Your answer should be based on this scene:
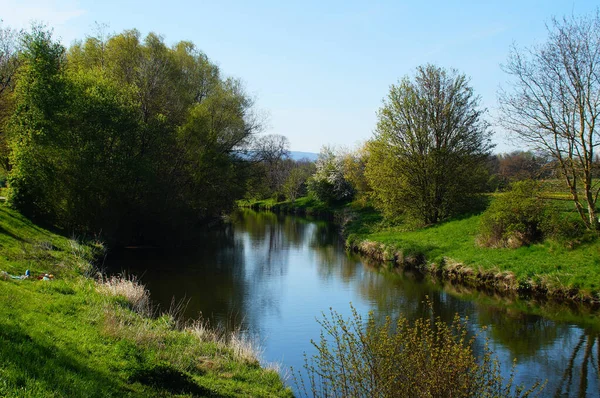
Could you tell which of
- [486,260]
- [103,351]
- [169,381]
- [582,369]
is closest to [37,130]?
[103,351]

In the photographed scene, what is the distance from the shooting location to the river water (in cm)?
1233

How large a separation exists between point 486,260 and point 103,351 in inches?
711

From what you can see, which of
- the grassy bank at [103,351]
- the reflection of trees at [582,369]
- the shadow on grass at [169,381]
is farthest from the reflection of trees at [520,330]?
the shadow on grass at [169,381]

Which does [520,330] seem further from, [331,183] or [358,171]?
[331,183]

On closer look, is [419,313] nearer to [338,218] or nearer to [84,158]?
[84,158]

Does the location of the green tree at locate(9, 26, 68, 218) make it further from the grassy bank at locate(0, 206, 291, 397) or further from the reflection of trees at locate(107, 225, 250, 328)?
the grassy bank at locate(0, 206, 291, 397)

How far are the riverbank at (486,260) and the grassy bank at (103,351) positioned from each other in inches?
495

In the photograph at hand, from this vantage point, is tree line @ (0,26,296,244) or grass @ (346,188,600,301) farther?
tree line @ (0,26,296,244)

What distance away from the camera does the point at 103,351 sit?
7973 millimetres

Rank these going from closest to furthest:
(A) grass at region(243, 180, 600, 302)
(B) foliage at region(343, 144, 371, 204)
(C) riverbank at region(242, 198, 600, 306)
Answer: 1. (C) riverbank at region(242, 198, 600, 306)
2. (A) grass at region(243, 180, 600, 302)
3. (B) foliage at region(343, 144, 371, 204)

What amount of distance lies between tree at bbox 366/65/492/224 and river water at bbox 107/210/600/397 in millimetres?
6452

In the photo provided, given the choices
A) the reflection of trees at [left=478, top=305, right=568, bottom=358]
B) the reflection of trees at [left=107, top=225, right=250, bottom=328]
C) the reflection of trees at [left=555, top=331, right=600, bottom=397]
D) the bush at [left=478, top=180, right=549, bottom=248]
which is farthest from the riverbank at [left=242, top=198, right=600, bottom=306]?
the reflection of trees at [left=107, top=225, right=250, bottom=328]

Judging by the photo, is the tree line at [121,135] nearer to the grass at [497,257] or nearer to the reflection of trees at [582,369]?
the grass at [497,257]

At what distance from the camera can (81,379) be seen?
20.8 feet
